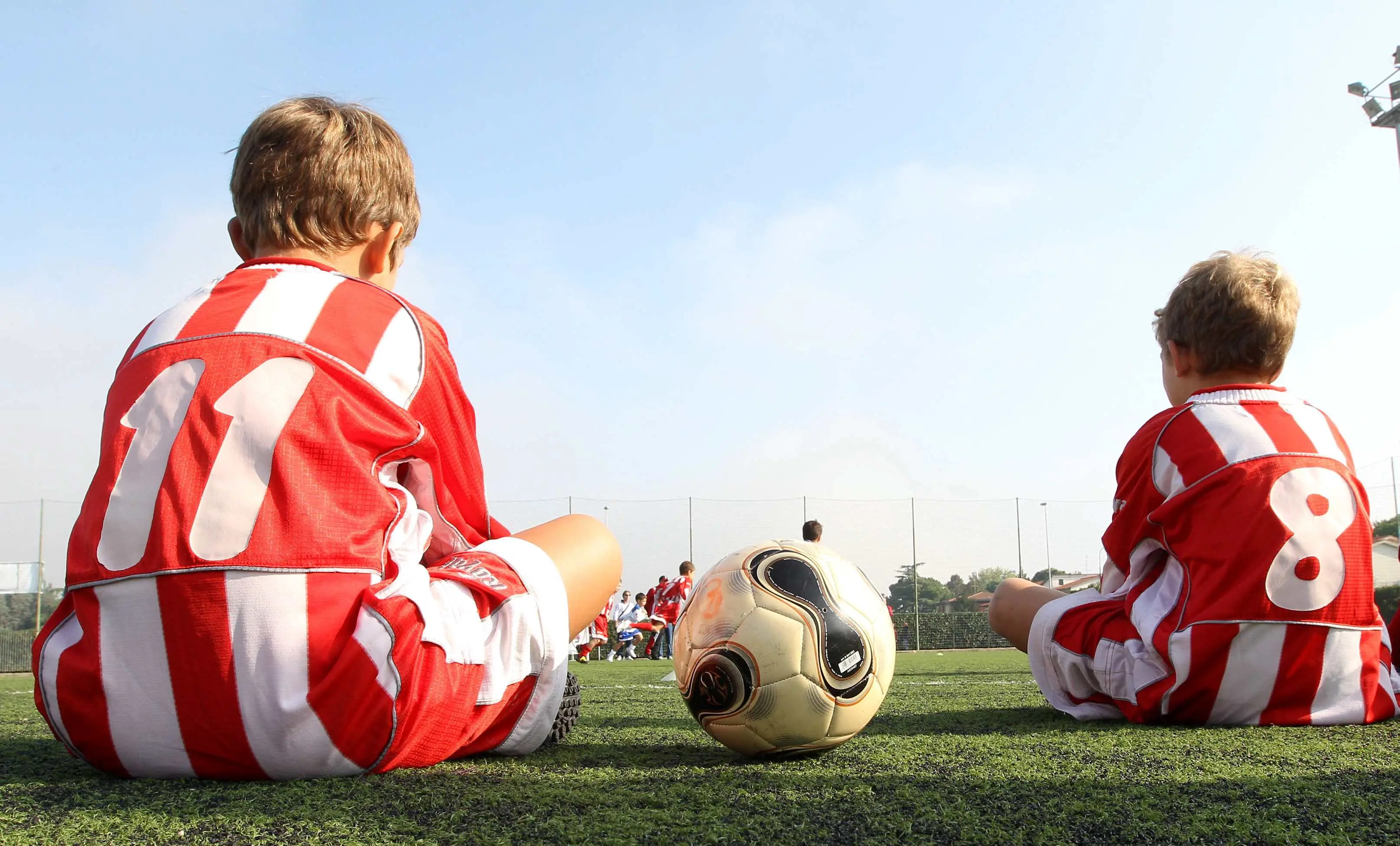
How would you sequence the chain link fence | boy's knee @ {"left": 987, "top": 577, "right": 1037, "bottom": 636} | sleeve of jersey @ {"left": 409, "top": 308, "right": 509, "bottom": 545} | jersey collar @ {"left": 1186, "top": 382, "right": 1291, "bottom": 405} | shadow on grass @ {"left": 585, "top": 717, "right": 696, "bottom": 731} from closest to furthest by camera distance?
sleeve of jersey @ {"left": 409, "top": 308, "right": 509, "bottom": 545}, jersey collar @ {"left": 1186, "top": 382, "right": 1291, "bottom": 405}, shadow on grass @ {"left": 585, "top": 717, "right": 696, "bottom": 731}, boy's knee @ {"left": 987, "top": 577, "right": 1037, "bottom": 636}, the chain link fence

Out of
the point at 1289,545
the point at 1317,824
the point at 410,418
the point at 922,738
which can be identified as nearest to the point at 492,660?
the point at 410,418

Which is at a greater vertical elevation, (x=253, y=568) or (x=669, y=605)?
(x=253, y=568)

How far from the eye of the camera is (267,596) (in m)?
1.52

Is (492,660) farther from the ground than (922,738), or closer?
farther from the ground

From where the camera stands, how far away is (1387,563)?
25.9m

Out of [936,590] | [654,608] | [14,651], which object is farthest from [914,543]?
[14,651]

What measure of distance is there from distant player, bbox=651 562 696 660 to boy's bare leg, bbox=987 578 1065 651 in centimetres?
1422

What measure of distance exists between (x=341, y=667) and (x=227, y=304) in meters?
0.69

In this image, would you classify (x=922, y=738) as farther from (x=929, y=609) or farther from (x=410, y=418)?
(x=929, y=609)

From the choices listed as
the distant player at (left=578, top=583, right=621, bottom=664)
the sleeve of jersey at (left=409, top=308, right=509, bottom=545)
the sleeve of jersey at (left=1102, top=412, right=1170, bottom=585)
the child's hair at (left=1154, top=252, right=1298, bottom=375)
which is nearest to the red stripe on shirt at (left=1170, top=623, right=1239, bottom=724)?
the sleeve of jersey at (left=1102, top=412, right=1170, bottom=585)

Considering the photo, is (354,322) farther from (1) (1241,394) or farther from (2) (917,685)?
(2) (917,685)

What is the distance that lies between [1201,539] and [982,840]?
1641 millimetres

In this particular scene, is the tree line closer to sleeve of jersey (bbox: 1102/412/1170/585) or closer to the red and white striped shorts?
sleeve of jersey (bbox: 1102/412/1170/585)

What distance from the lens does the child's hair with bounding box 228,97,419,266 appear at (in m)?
1.97
